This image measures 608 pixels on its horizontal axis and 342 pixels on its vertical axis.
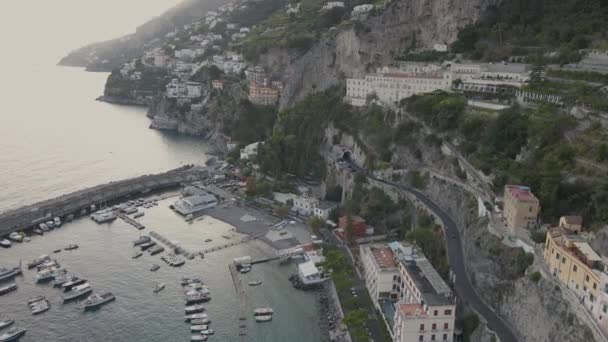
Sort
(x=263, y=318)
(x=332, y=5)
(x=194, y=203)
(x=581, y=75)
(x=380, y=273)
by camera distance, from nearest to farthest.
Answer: (x=380, y=273) → (x=263, y=318) → (x=581, y=75) → (x=194, y=203) → (x=332, y=5)

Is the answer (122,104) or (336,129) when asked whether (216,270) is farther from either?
(122,104)

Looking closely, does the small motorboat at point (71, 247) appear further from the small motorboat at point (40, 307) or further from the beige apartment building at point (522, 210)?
the beige apartment building at point (522, 210)

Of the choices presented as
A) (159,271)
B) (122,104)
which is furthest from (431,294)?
(122,104)

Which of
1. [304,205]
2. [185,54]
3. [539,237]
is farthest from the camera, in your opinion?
[185,54]

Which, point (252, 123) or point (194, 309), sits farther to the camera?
point (252, 123)

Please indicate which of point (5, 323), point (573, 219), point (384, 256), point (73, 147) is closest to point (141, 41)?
point (73, 147)

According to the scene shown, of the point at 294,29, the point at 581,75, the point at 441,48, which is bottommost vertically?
the point at 581,75

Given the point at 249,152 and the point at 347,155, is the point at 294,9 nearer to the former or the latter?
the point at 249,152

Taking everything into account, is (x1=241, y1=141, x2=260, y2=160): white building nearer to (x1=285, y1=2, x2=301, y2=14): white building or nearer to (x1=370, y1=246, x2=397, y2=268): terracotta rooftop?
(x1=370, y1=246, x2=397, y2=268): terracotta rooftop
